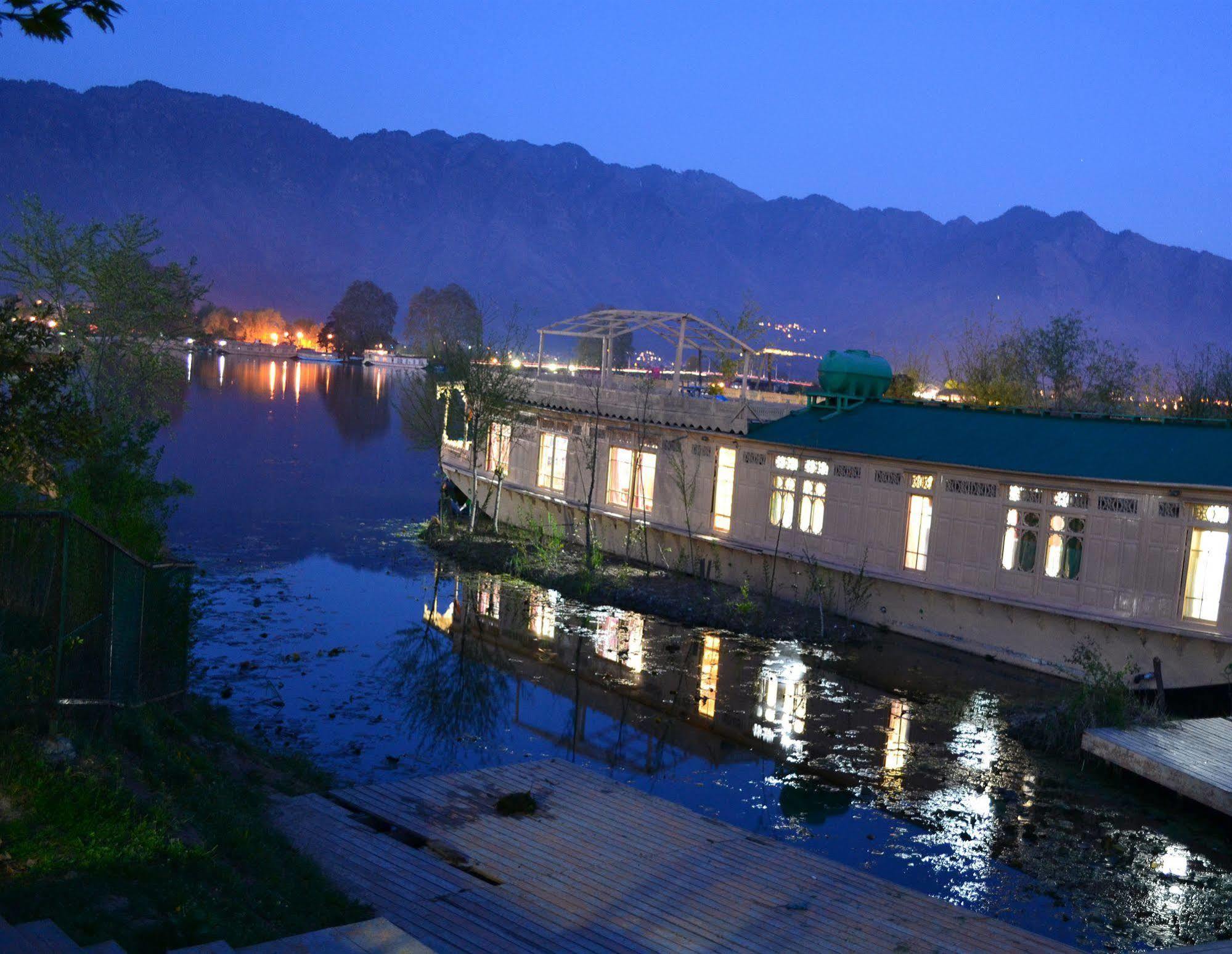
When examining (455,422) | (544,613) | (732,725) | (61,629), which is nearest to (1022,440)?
(732,725)

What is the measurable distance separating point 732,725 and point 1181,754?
19.5 ft

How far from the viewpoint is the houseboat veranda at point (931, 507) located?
62.7 ft

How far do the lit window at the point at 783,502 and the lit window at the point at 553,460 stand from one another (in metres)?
7.68

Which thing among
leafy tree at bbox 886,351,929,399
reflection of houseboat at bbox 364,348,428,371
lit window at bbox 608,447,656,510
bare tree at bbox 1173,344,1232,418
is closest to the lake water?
lit window at bbox 608,447,656,510

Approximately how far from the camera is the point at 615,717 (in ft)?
57.3

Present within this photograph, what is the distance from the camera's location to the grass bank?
23.4ft

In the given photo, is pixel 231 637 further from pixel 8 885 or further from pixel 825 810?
pixel 8 885

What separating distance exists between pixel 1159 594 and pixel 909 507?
4999mm

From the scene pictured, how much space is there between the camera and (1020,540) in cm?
2092

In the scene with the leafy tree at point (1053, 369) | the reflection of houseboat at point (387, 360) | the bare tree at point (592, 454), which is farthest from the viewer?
the reflection of houseboat at point (387, 360)

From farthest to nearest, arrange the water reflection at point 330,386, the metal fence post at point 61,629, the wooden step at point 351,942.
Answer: the water reflection at point 330,386, the metal fence post at point 61,629, the wooden step at point 351,942

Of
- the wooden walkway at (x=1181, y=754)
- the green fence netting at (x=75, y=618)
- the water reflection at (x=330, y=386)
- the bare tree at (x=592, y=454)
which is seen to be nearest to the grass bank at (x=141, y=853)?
the green fence netting at (x=75, y=618)

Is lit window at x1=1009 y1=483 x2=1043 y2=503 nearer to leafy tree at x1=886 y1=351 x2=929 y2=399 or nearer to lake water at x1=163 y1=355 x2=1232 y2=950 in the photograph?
lake water at x1=163 y1=355 x2=1232 y2=950

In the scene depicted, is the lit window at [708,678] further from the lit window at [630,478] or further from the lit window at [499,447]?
the lit window at [499,447]
